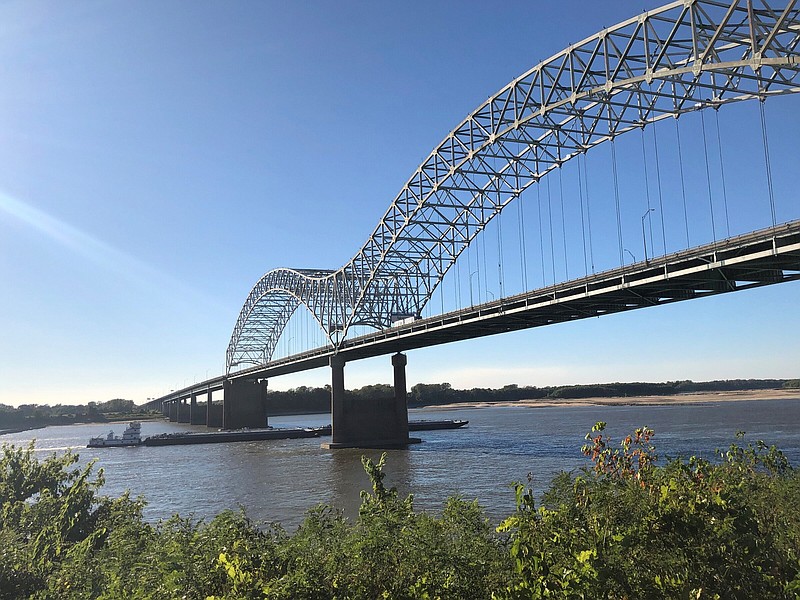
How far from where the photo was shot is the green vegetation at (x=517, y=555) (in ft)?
22.8

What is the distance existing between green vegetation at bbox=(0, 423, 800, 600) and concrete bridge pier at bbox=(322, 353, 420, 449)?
6618 cm

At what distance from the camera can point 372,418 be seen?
79.6 meters

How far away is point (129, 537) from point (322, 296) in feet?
307

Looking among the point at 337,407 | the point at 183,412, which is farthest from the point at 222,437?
the point at 183,412

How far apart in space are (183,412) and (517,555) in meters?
190

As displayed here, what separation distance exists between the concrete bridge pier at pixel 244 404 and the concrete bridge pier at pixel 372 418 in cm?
5426

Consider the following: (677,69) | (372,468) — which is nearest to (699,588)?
(372,468)

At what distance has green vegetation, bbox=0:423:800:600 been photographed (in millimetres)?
6953

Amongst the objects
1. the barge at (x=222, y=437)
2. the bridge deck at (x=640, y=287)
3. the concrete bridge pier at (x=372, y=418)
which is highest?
the bridge deck at (x=640, y=287)

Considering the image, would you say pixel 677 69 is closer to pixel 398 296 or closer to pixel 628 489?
pixel 628 489

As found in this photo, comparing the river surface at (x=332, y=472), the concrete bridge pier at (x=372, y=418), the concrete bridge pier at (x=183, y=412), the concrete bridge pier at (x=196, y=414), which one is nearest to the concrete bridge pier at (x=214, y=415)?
the concrete bridge pier at (x=196, y=414)

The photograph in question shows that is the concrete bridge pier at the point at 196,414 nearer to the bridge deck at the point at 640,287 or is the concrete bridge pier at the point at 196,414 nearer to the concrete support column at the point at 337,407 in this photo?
the concrete support column at the point at 337,407

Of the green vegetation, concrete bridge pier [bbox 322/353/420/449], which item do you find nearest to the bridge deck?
concrete bridge pier [bbox 322/353/420/449]

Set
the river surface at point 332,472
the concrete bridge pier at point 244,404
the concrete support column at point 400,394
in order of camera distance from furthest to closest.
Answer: the concrete bridge pier at point 244,404, the concrete support column at point 400,394, the river surface at point 332,472
